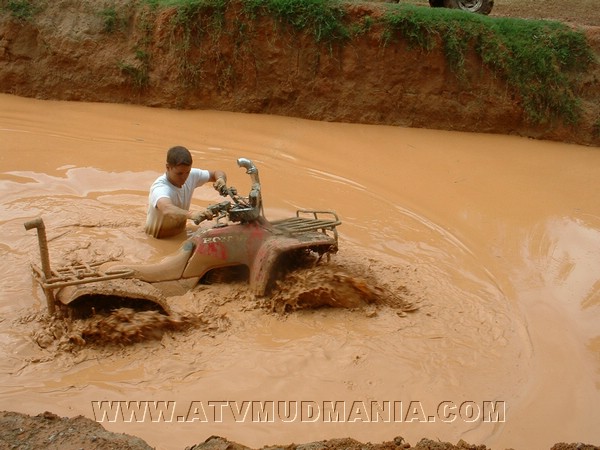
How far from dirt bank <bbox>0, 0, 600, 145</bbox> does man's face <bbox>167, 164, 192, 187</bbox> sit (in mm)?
4036

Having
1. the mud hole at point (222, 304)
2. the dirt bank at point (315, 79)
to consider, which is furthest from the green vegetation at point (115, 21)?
the mud hole at point (222, 304)

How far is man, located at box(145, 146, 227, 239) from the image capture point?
16.2 ft

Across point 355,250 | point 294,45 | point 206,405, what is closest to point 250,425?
point 206,405

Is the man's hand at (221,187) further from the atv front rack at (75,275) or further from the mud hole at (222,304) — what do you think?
the atv front rack at (75,275)

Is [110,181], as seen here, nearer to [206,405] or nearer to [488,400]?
[206,405]

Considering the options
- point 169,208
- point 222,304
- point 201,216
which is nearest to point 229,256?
point 222,304

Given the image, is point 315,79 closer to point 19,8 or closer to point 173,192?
point 19,8

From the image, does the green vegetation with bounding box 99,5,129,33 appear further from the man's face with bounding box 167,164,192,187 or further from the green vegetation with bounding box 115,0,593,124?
the man's face with bounding box 167,164,192,187

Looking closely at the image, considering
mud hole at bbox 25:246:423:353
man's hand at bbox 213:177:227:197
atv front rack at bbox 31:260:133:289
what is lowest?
mud hole at bbox 25:246:423:353

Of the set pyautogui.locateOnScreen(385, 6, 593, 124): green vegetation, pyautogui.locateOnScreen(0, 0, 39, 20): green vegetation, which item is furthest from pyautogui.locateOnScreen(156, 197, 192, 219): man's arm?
pyautogui.locateOnScreen(0, 0, 39, 20): green vegetation

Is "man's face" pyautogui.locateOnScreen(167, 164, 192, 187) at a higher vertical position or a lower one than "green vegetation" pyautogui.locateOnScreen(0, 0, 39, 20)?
lower

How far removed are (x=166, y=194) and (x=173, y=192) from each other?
88mm

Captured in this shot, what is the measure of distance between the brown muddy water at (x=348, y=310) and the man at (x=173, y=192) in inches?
7.2

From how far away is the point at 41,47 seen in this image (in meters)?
9.36
